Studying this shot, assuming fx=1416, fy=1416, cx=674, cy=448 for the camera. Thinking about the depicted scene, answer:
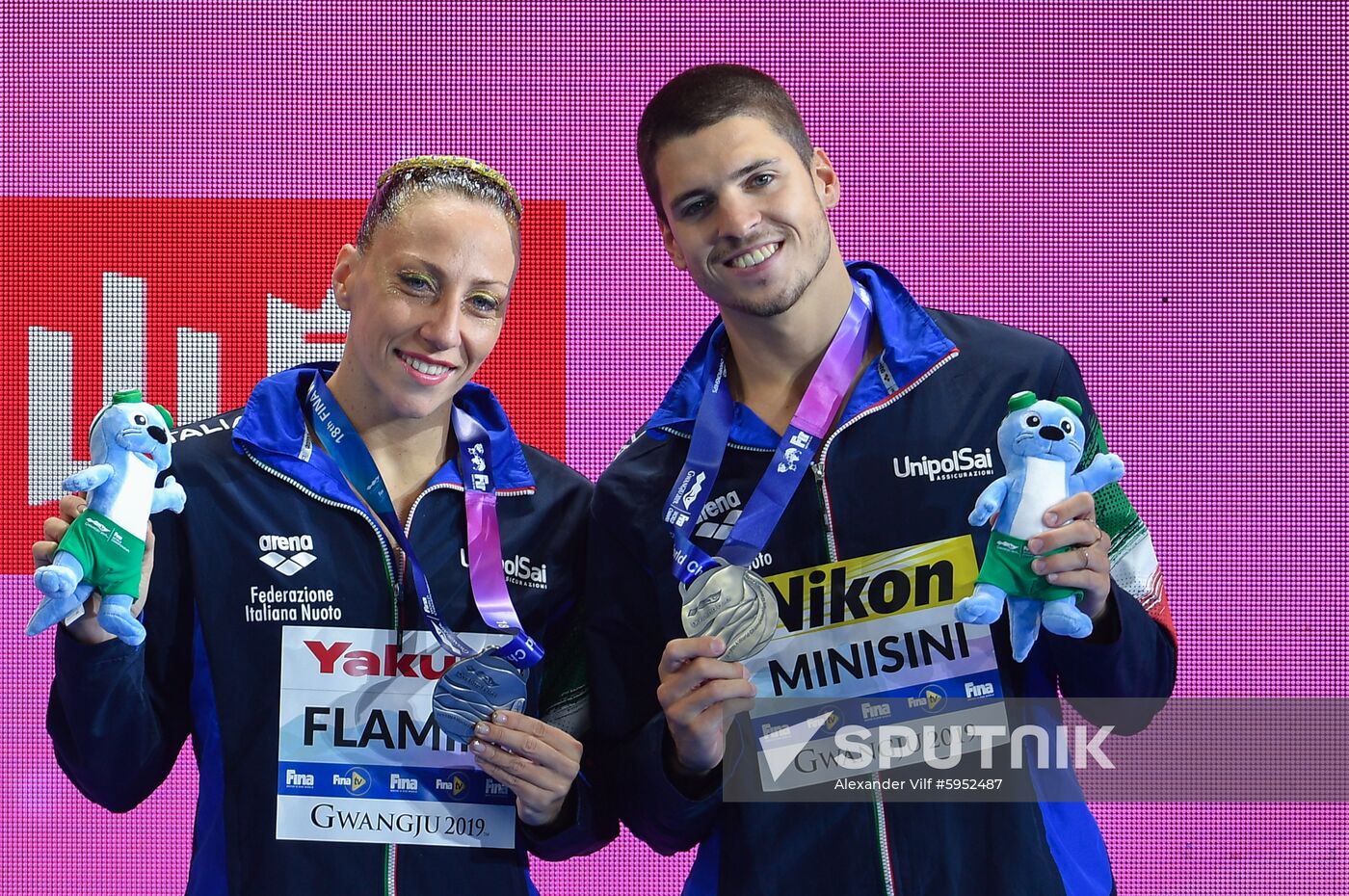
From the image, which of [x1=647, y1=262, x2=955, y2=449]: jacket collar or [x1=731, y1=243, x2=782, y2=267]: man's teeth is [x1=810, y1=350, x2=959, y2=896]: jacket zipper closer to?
[x1=647, y1=262, x2=955, y2=449]: jacket collar

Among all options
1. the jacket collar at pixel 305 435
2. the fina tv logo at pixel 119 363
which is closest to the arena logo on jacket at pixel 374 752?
the jacket collar at pixel 305 435

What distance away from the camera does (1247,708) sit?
331cm

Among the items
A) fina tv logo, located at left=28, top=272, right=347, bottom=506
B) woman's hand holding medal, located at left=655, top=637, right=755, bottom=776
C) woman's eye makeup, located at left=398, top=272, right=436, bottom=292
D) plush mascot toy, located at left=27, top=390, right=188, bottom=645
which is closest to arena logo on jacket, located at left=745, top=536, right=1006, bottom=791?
woman's hand holding medal, located at left=655, top=637, right=755, bottom=776

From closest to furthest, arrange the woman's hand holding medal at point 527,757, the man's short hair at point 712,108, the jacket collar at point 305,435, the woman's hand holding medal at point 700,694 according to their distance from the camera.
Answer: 1. the woman's hand holding medal at point 700,694
2. the woman's hand holding medal at point 527,757
3. the jacket collar at point 305,435
4. the man's short hair at point 712,108

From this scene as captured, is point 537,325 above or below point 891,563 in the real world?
above

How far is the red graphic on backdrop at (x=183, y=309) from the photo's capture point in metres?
3.40

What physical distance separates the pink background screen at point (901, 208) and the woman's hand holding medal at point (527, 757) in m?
1.41

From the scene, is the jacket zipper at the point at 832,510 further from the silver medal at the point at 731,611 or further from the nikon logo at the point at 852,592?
the silver medal at the point at 731,611

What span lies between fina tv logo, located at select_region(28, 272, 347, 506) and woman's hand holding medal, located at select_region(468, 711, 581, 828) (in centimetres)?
162

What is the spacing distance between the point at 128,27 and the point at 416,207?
1.69 metres

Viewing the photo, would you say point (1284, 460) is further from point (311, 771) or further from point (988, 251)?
point (311, 771)

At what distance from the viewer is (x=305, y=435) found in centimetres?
216

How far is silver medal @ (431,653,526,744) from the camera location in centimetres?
202

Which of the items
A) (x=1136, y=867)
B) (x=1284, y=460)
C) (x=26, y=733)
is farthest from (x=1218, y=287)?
(x=26, y=733)
